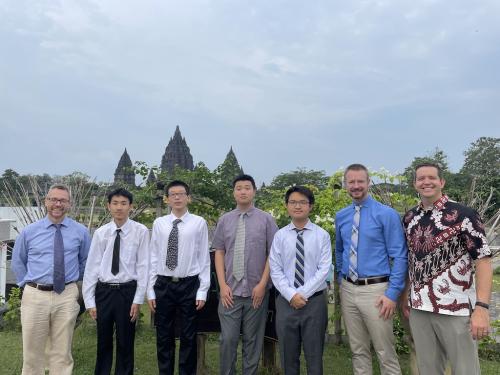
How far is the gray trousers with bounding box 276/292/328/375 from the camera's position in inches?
125

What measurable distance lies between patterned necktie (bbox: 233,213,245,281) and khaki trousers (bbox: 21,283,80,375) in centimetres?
141

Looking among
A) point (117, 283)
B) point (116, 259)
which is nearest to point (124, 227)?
point (116, 259)

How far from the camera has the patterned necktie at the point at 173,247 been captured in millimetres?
3494

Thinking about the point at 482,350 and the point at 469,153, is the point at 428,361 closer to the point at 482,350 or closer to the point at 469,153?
the point at 482,350

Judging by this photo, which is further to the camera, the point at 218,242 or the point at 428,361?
the point at 218,242

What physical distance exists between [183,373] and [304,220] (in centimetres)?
169

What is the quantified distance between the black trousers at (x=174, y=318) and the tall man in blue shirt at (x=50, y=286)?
29.0 inches

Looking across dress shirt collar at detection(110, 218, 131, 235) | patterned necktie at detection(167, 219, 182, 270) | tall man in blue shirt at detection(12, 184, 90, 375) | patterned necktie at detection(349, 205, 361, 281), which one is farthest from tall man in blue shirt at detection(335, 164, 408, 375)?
tall man in blue shirt at detection(12, 184, 90, 375)

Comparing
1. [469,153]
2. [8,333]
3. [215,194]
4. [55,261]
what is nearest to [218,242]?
[55,261]

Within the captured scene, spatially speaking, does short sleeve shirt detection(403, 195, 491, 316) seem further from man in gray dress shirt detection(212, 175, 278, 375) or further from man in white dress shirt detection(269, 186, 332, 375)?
man in gray dress shirt detection(212, 175, 278, 375)

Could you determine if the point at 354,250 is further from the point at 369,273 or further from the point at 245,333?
the point at 245,333

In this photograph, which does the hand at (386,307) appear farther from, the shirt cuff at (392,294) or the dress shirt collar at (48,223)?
the dress shirt collar at (48,223)

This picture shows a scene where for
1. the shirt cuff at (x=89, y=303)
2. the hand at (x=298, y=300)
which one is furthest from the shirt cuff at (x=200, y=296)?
the shirt cuff at (x=89, y=303)

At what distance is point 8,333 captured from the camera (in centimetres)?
595
